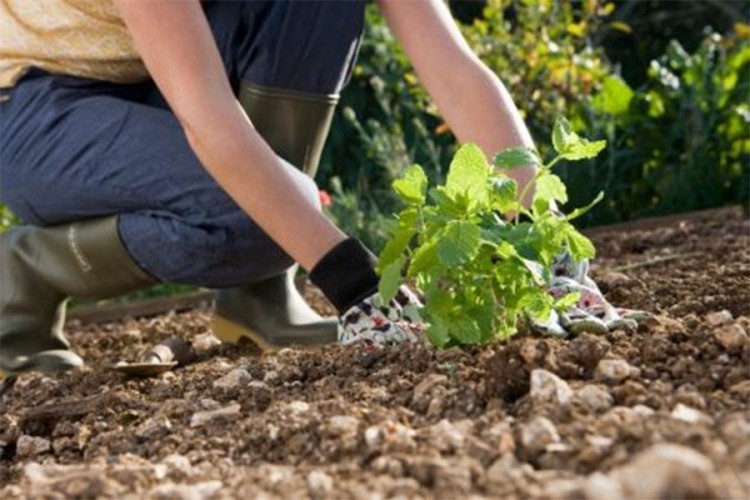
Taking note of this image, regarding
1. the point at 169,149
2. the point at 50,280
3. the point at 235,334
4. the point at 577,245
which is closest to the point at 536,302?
the point at 577,245

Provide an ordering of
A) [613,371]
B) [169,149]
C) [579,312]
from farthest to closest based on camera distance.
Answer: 1. [169,149]
2. [579,312]
3. [613,371]

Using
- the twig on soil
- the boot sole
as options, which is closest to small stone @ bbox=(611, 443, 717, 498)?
the boot sole

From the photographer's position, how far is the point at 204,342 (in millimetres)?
3596

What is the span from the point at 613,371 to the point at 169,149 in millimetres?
1419

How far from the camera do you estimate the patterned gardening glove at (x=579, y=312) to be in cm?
251

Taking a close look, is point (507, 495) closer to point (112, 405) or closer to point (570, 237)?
point (570, 237)

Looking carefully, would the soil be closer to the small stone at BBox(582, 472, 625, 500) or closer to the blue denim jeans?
the small stone at BBox(582, 472, 625, 500)

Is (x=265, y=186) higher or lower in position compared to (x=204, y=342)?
higher

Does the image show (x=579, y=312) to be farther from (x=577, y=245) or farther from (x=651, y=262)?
(x=651, y=262)

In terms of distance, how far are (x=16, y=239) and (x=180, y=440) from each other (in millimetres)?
1473

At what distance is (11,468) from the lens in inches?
98.1

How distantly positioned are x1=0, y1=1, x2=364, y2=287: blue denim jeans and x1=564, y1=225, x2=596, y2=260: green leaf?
97 centimetres

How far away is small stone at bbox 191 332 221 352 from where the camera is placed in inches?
139

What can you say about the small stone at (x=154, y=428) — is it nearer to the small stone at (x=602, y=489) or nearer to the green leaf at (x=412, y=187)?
the green leaf at (x=412, y=187)
